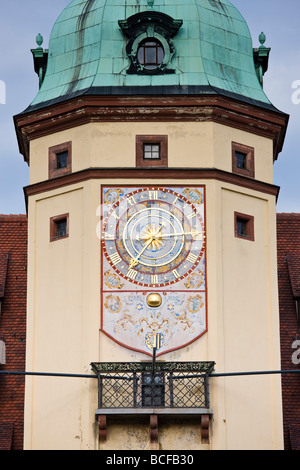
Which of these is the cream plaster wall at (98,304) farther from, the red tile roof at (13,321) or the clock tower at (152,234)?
the red tile roof at (13,321)

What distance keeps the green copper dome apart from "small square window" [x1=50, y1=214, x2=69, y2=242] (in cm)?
268

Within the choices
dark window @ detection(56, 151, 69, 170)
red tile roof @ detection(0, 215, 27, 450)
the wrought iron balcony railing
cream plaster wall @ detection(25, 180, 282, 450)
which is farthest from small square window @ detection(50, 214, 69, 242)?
the wrought iron balcony railing

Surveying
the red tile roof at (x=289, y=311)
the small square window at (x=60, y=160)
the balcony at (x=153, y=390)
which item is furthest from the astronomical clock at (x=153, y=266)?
the red tile roof at (x=289, y=311)

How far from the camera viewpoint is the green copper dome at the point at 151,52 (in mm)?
45625

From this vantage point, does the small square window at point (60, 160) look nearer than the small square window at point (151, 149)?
No

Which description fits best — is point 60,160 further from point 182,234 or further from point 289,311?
point 289,311

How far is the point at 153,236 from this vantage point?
44.2 metres

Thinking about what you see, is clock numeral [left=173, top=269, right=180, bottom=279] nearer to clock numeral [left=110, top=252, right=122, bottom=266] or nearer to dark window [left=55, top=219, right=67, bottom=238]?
clock numeral [left=110, top=252, right=122, bottom=266]

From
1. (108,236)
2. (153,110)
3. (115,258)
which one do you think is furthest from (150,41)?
(115,258)

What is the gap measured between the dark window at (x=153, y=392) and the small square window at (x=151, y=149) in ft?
16.2

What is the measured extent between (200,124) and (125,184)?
213 cm
